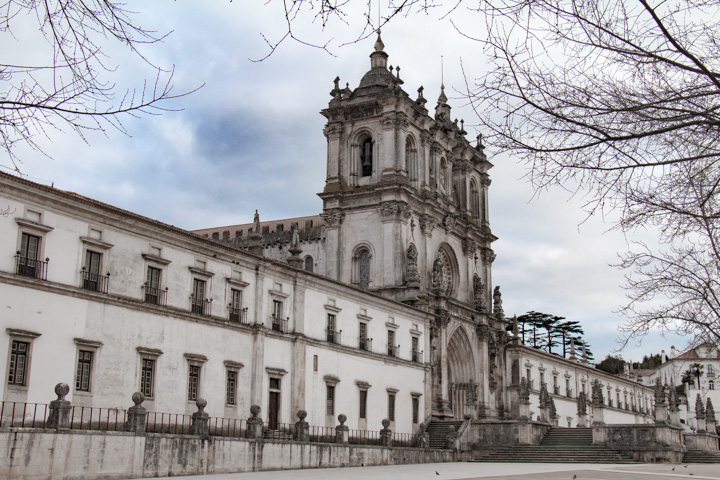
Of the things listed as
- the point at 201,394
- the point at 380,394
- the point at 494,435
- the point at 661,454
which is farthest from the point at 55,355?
the point at 661,454

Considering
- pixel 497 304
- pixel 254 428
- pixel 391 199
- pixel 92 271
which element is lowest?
pixel 254 428

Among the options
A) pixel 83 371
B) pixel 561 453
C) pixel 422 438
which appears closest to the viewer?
pixel 83 371

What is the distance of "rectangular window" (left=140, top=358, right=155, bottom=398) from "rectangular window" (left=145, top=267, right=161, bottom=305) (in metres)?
2.11

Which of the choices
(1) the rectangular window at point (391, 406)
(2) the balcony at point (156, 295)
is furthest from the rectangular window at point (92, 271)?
(1) the rectangular window at point (391, 406)

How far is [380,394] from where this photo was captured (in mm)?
41031

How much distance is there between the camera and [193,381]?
29516 millimetres

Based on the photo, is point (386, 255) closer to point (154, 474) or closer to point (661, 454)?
point (661, 454)

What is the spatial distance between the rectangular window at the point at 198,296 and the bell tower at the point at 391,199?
20.0 metres

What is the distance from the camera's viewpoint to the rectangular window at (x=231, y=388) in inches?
1226

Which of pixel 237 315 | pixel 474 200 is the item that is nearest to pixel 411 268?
pixel 474 200

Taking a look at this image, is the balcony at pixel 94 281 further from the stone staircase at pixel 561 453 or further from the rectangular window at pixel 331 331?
the stone staircase at pixel 561 453

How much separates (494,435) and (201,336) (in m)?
20.8

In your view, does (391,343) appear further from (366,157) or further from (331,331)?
(366,157)

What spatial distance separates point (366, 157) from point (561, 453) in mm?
23276
